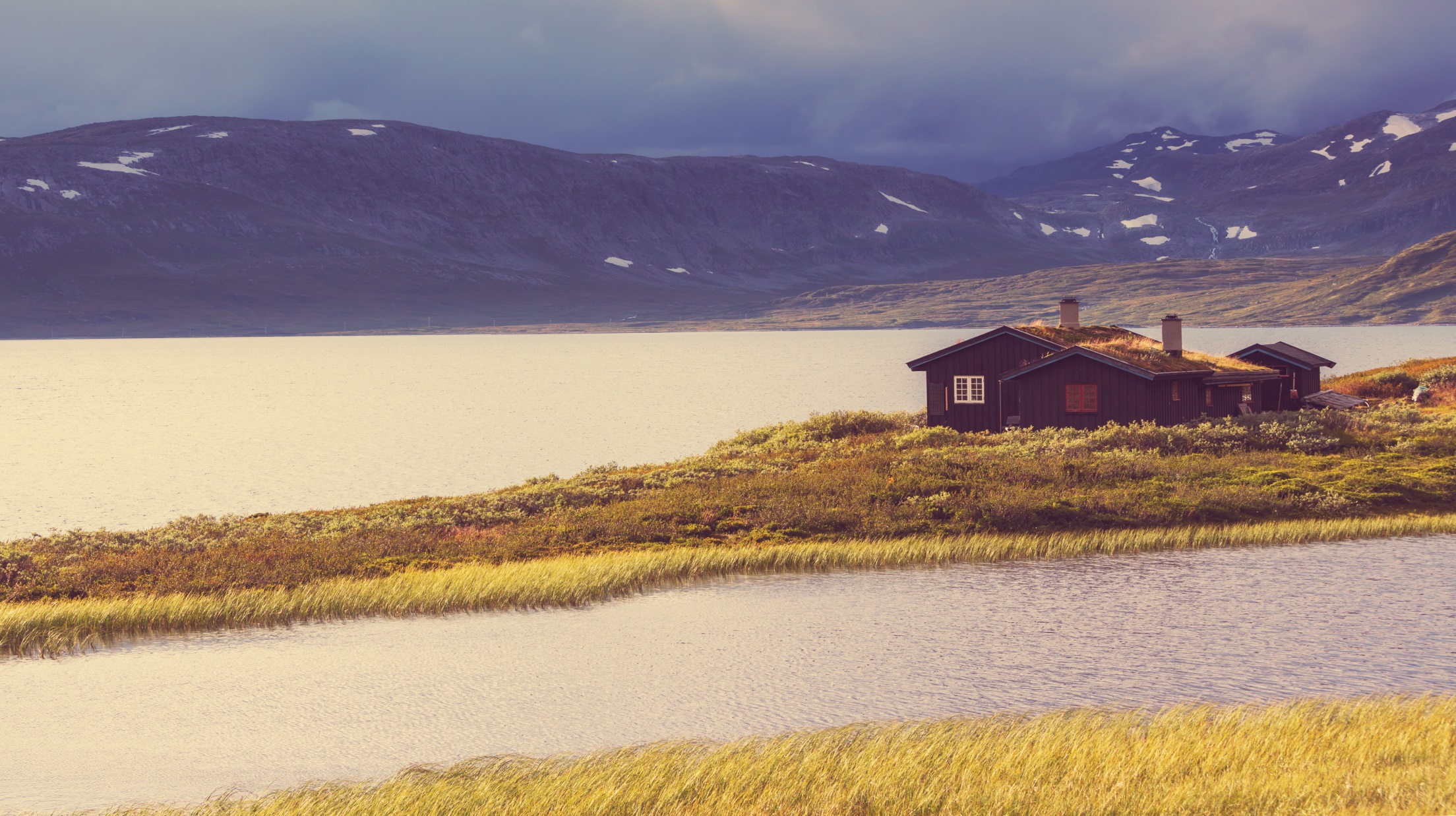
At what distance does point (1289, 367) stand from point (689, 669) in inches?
2114

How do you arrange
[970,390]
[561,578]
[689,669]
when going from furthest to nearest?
[970,390] < [561,578] < [689,669]

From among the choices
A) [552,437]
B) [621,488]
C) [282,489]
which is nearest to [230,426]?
[552,437]

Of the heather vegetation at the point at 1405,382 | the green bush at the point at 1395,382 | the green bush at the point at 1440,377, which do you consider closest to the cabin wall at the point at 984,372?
the heather vegetation at the point at 1405,382

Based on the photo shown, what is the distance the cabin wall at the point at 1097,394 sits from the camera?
50.6m

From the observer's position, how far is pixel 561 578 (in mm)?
28141

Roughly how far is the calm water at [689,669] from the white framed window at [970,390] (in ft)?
90.5

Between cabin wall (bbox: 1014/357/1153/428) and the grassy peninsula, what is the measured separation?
9.61 ft

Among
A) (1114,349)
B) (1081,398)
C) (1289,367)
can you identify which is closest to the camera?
(1081,398)

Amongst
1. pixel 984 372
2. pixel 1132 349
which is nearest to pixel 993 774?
pixel 1132 349

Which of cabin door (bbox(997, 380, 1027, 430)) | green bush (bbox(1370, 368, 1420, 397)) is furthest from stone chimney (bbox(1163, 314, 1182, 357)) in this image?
green bush (bbox(1370, 368, 1420, 397))

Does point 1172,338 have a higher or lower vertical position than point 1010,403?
higher

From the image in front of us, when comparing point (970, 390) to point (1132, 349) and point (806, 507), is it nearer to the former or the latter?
point (1132, 349)

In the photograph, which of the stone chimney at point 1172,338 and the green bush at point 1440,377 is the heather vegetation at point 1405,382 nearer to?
the green bush at point 1440,377

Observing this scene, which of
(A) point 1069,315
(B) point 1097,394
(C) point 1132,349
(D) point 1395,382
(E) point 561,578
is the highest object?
(A) point 1069,315
